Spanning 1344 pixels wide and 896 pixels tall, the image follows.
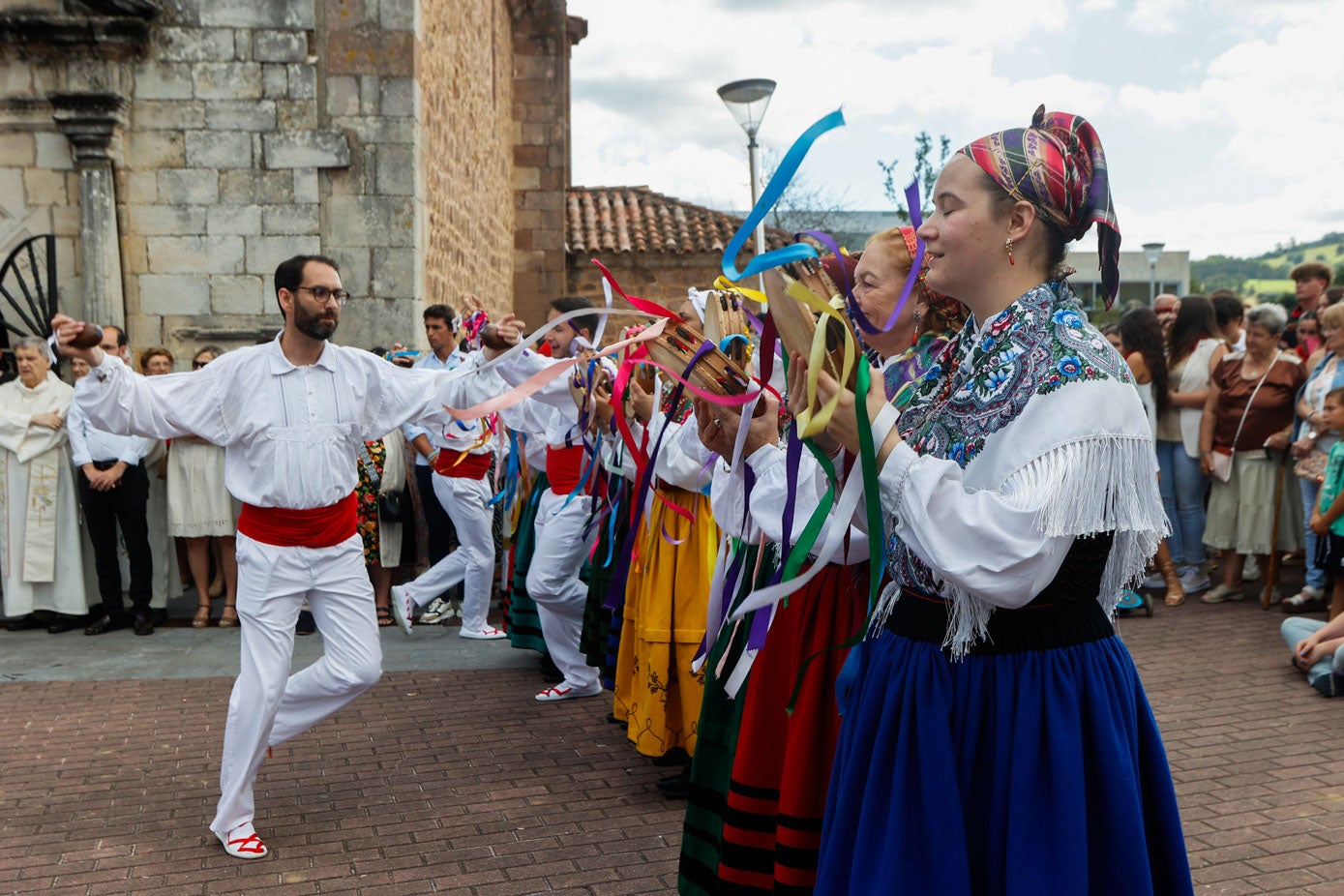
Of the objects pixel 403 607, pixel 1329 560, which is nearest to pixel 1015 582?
pixel 403 607

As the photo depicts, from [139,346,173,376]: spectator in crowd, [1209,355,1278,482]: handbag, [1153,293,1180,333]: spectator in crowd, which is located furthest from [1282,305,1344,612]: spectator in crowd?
[139,346,173,376]: spectator in crowd

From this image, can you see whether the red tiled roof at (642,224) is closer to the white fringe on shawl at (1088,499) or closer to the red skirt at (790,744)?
the red skirt at (790,744)

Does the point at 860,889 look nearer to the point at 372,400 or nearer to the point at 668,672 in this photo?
the point at 668,672

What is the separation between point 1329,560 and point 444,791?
17.3 ft

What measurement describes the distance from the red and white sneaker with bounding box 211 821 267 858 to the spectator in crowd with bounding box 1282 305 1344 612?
20.4 ft

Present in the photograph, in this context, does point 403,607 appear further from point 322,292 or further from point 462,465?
point 322,292

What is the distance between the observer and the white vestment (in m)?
8.08

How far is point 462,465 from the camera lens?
803cm

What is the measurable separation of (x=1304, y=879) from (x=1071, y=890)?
2353mm

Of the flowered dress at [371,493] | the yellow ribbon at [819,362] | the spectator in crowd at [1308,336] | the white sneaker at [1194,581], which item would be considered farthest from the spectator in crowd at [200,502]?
the spectator in crowd at [1308,336]

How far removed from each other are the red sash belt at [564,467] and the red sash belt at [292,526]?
190 centimetres

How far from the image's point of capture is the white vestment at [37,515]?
8078 mm

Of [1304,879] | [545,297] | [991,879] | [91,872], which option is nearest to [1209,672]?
[1304,879]

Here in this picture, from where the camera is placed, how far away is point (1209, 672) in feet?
21.4
